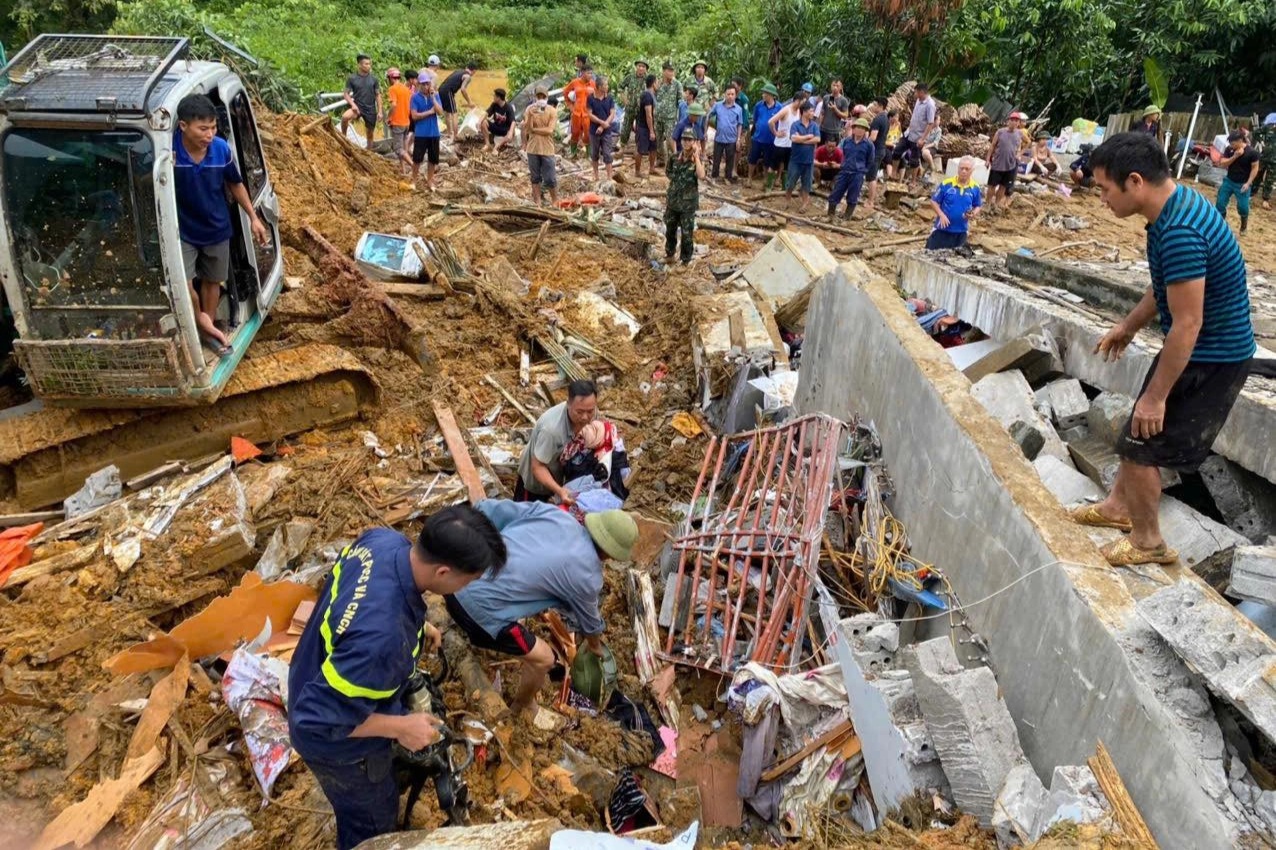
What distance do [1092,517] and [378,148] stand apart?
44.3ft

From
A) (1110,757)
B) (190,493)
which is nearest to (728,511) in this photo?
(1110,757)

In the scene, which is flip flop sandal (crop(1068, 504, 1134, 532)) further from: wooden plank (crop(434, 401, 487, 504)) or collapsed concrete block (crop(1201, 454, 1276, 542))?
wooden plank (crop(434, 401, 487, 504))

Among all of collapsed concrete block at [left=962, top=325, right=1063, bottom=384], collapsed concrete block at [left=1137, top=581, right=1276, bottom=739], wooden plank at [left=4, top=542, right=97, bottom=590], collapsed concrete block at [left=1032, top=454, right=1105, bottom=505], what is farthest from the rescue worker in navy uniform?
collapsed concrete block at [left=962, top=325, right=1063, bottom=384]

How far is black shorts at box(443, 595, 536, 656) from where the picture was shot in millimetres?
4043

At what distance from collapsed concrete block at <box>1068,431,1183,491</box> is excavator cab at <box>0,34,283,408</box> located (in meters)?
5.59

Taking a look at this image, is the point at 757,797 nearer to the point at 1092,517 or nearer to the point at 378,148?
the point at 1092,517

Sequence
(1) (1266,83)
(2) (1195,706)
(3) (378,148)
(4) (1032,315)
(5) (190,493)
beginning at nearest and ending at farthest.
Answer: (2) (1195,706) < (5) (190,493) < (4) (1032,315) < (3) (378,148) < (1) (1266,83)

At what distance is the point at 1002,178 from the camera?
1428 cm

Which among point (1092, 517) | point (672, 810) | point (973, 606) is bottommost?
point (672, 810)

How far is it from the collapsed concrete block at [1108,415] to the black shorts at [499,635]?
3.77 m

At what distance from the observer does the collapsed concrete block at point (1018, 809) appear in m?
2.90

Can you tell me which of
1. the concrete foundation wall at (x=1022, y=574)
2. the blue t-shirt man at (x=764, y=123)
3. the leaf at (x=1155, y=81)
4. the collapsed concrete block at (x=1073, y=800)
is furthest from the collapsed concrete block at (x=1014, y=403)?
the leaf at (x=1155, y=81)

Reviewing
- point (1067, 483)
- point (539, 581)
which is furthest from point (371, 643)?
point (1067, 483)

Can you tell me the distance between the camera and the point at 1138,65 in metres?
19.4
